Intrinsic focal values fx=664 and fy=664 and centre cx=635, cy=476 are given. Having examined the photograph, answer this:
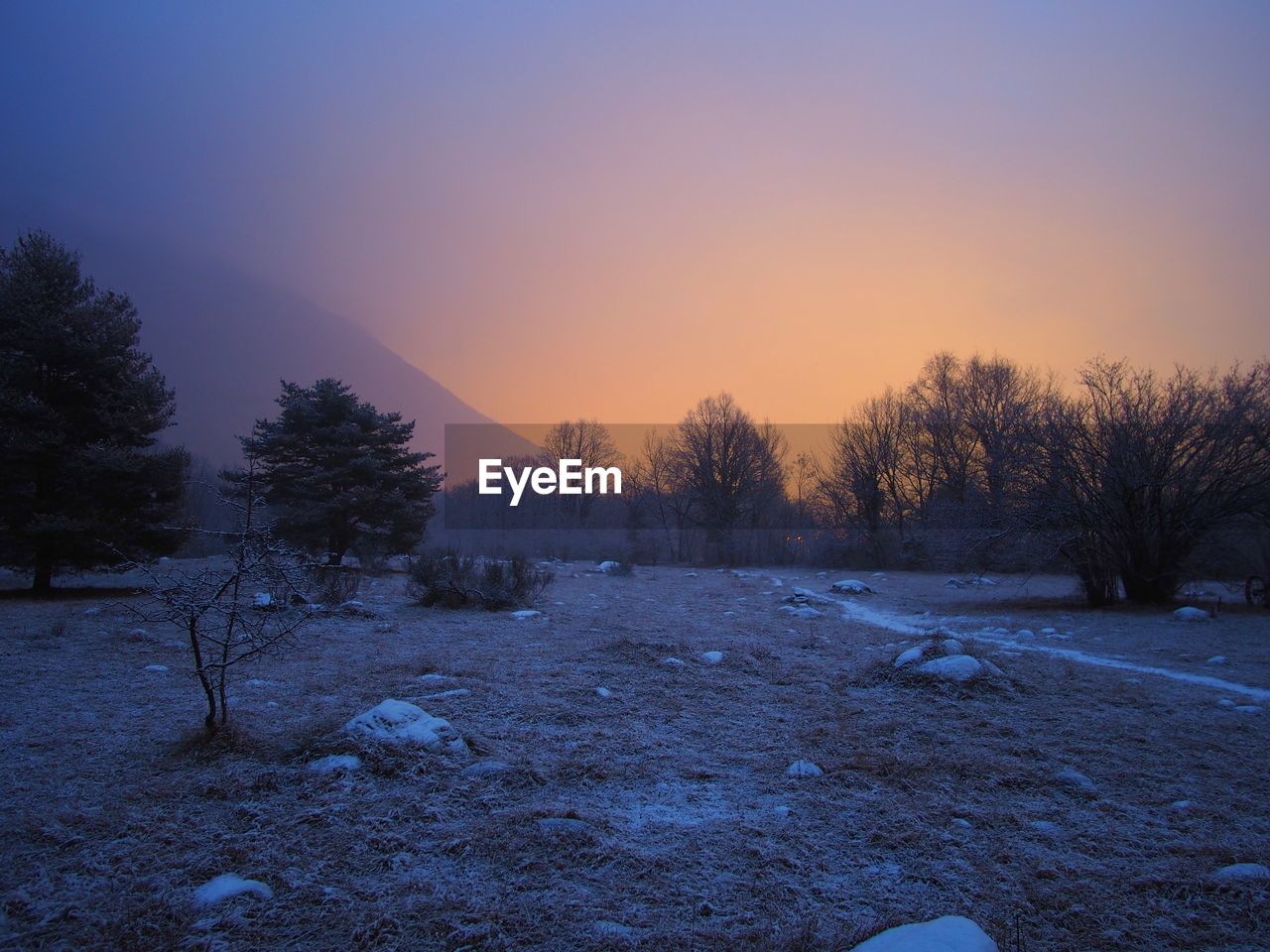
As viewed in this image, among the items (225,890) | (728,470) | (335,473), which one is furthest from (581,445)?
(225,890)

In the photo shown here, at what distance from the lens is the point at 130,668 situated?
5691 millimetres

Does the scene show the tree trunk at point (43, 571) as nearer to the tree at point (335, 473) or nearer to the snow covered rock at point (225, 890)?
the tree at point (335, 473)

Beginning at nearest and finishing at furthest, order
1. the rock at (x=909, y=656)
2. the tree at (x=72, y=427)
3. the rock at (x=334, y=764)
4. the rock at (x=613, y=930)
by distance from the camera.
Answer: the rock at (x=613, y=930) < the rock at (x=334, y=764) < the rock at (x=909, y=656) < the tree at (x=72, y=427)

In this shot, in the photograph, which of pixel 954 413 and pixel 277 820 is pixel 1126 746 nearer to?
pixel 277 820

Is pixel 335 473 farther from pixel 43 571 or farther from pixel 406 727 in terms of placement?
pixel 406 727

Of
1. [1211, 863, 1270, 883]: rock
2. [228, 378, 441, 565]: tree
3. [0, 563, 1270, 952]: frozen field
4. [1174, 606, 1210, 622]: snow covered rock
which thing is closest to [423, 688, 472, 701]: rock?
[0, 563, 1270, 952]: frozen field

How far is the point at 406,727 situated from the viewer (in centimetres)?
383

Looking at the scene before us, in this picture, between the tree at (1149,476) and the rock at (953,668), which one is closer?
the rock at (953,668)

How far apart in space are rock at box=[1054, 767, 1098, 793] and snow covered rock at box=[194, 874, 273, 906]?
3.78 metres

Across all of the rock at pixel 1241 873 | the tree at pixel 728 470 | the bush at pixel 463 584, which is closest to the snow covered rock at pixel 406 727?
the rock at pixel 1241 873

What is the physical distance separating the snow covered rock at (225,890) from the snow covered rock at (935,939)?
79.0 inches

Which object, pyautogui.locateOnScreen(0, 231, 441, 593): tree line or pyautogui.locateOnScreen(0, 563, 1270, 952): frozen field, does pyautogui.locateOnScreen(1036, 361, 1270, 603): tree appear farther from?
pyautogui.locateOnScreen(0, 231, 441, 593): tree line

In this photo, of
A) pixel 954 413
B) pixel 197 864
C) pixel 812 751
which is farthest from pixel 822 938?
pixel 954 413

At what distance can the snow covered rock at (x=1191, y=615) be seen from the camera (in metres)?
10.1
